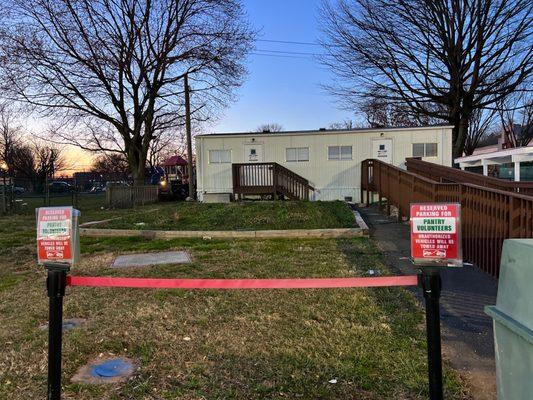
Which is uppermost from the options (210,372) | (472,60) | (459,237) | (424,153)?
(472,60)

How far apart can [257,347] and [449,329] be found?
71.7 inches

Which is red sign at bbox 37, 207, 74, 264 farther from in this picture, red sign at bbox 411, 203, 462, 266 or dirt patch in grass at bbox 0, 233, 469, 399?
red sign at bbox 411, 203, 462, 266

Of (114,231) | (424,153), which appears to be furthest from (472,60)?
(114,231)

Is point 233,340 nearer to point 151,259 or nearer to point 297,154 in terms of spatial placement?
point 151,259

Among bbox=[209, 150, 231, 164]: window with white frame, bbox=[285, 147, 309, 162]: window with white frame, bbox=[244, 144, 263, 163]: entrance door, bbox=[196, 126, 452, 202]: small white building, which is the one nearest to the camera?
bbox=[196, 126, 452, 202]: small white building

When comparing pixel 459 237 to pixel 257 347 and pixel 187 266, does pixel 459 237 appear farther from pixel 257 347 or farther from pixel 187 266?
pixel 187 266

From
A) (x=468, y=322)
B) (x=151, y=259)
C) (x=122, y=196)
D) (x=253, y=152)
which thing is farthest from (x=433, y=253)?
(x=122, y=196)

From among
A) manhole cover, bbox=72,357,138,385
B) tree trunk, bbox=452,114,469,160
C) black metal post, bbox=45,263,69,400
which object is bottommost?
manhole cover, bbox=72,357,138,385

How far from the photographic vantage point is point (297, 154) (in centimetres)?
2147

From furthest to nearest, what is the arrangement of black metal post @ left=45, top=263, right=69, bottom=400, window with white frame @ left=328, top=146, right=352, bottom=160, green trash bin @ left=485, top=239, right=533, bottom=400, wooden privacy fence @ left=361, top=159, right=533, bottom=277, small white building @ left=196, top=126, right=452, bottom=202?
window with white frame @ left=328, top=146, right=352, bottom=160
small white building @ left=196, top=126, right=452, bottom=202
wooden privacy fence @ left=361, top=159, right=533, bottom=277
black metal post @ left=45, top=263, right=69, bottom=400
green trash bin @ left=485, top=239, right=533, bottom=400

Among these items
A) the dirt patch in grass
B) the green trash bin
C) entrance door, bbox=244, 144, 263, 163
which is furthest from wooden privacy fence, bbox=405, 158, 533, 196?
the green trash bin

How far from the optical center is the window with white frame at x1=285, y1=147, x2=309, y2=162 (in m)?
21.4

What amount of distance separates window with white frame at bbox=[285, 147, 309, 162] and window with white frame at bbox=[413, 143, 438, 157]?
4.71 meters

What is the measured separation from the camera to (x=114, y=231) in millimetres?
11359
